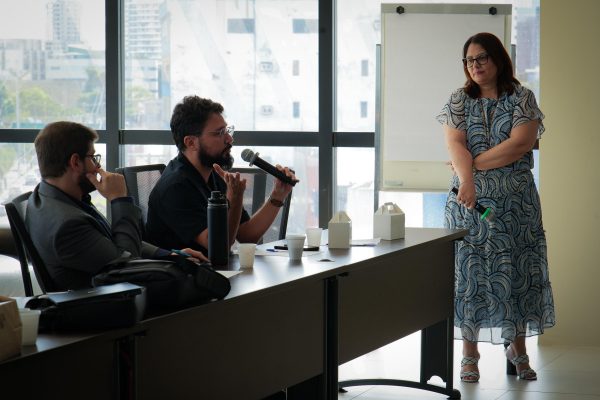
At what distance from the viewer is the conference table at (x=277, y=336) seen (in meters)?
2.04

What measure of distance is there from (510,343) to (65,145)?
2.46m

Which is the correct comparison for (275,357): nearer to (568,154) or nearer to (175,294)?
(175,294)

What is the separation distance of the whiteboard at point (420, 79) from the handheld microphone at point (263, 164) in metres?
1.85

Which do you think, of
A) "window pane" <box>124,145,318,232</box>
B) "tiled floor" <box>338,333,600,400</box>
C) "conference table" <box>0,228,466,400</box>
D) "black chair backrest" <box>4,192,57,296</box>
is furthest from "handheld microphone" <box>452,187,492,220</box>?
"black chair backrest" <box>4,192,57,296</box>

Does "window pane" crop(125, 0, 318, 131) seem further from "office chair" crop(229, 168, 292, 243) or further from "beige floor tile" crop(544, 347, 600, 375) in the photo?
"beige floor tile" crop(544, 347, 600, 375)

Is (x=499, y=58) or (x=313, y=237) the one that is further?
(x=499, y=58)

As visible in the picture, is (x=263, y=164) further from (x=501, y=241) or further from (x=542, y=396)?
(x=542, y=396)

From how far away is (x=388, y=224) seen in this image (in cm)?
388

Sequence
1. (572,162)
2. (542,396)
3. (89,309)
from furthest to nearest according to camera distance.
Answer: (572,162) < (542,396) < (89,309)

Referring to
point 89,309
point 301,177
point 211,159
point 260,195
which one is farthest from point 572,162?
point 89,309

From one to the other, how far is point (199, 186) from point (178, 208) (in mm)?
140

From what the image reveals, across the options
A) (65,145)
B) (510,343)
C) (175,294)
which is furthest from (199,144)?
(510,343)

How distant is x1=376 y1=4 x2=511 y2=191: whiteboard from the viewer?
5379 mm

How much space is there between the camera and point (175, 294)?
2312mm
